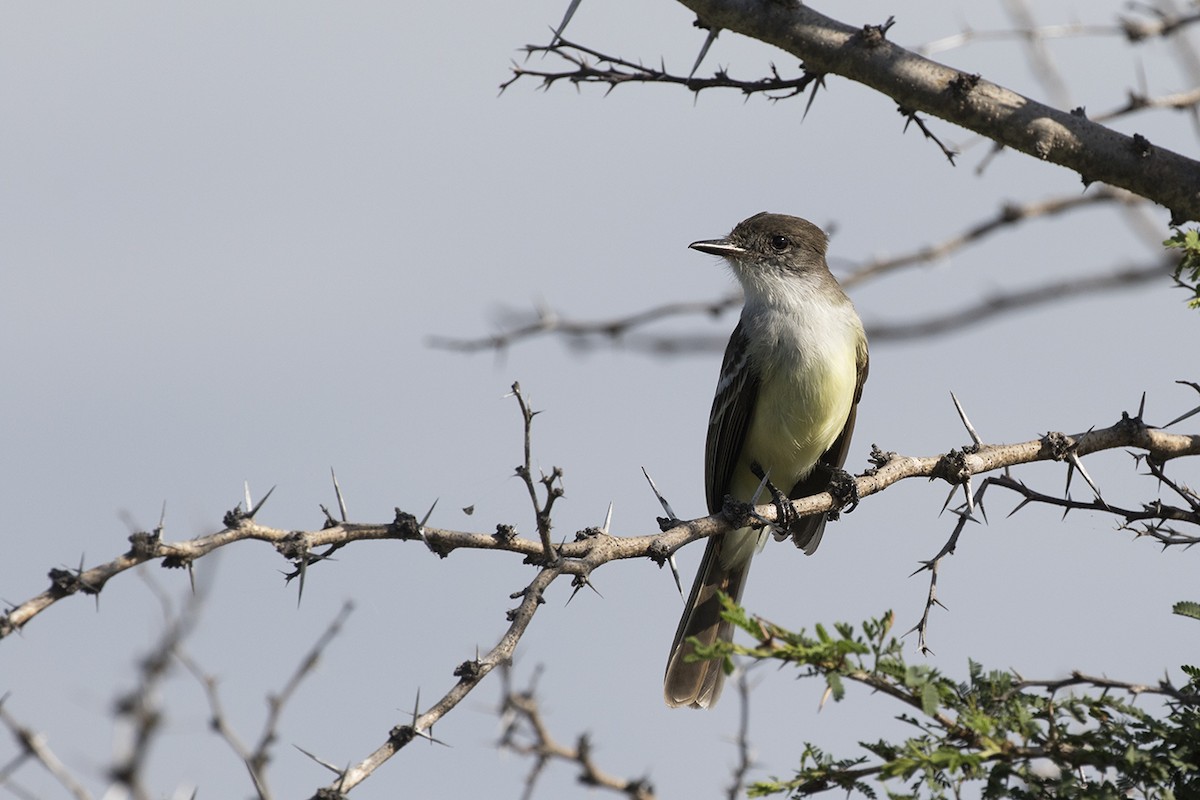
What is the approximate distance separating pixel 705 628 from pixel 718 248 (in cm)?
253

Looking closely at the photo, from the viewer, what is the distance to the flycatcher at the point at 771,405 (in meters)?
7.84

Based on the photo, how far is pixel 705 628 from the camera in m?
8.47

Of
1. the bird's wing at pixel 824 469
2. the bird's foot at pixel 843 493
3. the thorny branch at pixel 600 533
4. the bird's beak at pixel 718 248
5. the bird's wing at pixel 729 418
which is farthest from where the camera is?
the bird's beak at pixel 718 248

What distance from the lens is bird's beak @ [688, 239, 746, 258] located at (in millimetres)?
8852

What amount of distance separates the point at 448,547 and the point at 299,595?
2.12ft

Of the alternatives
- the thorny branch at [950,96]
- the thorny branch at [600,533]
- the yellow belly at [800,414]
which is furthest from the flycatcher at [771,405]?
the thorny branch at [950,96]

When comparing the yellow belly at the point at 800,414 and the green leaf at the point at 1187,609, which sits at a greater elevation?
the yellow belly at the point at 800,414

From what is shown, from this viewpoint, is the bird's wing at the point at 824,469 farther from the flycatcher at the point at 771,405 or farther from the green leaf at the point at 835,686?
the green leaf at the point at 835,686

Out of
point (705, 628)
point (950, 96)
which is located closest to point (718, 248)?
point (705, 628)

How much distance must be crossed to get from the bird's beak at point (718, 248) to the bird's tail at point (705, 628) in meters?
1.88

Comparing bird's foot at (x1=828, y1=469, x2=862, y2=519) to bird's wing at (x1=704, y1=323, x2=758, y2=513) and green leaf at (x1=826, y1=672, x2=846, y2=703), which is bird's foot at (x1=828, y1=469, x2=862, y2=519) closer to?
bird's wing at (x1=704, y1=323, x2=758, y2=513)

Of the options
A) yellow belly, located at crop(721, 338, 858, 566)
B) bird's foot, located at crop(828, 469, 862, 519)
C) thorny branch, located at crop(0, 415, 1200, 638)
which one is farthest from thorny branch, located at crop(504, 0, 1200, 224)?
yellow belly, located at crop(721, 338, 858, 566)

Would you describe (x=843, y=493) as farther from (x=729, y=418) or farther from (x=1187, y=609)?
(x=1187, y=609)

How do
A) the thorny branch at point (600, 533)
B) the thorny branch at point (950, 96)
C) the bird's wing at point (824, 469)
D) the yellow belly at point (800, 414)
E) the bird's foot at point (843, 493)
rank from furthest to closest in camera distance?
the bird's wing at point (824, 469) → the yellow belly at point (800, 414) → the bird's foot at point (843, 493) → the thorny branch at point (950, 96) → the thorny branch at point (600, 533)
